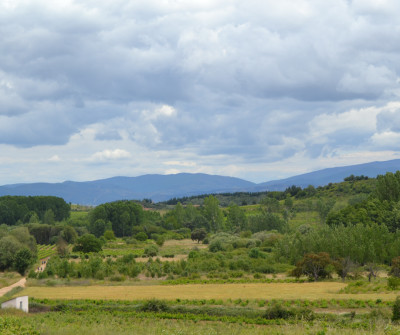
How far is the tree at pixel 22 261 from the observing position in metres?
56.7

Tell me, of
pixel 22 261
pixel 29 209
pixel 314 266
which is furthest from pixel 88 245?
pixel 29 209

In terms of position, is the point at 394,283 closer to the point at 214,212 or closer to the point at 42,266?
the point at 42,266

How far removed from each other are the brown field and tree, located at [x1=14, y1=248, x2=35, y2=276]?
13.6 metres

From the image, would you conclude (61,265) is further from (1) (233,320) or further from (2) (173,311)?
(1) (233,320)

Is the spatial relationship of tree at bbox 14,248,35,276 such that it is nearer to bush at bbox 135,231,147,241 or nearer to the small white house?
the small white house

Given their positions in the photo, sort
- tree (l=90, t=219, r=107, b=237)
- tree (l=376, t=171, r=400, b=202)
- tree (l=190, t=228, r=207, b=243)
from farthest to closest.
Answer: tree (l=90, t=219, r=107, b=237) < tree (l=190, t=228, r=207, b=243) < tree (l=376, t=171, r=400, b=202)

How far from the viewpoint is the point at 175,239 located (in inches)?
4338

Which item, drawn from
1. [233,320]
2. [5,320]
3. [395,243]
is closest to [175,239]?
[395,243]

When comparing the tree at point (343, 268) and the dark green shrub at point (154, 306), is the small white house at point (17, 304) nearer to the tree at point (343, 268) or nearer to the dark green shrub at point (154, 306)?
the dark green shrub at point (154, 306)

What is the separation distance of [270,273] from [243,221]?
183ft

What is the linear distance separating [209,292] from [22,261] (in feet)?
99.9

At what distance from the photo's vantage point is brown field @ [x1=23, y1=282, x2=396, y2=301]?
1344 inches

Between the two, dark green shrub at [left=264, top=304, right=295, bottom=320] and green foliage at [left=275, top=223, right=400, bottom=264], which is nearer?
dark green shrub at [left=264, top=304, right=295, bottom=320]

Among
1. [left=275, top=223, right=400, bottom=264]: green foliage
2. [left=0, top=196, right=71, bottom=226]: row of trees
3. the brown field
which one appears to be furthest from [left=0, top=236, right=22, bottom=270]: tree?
[left=0, top=196, right=71, bottom=226]: row of trees
